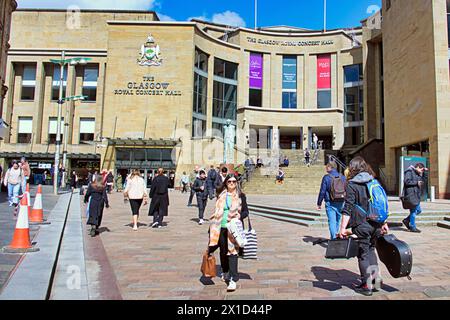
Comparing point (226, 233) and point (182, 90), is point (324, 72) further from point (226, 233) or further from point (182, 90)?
point (226, 233)

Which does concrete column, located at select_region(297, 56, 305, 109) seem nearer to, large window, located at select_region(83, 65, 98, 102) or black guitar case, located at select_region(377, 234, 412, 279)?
large window, located at select_region(83, 65, 98, 102)

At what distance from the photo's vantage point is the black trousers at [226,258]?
485 centimetres

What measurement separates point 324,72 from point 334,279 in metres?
43.2

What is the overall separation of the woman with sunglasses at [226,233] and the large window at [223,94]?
39.2m

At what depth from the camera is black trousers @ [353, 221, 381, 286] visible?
15.2ft

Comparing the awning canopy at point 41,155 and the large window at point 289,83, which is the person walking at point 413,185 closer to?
the large window at point 289,83

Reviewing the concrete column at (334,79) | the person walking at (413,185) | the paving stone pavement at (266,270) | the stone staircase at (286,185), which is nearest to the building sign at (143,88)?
the stone staircase at (286,185)

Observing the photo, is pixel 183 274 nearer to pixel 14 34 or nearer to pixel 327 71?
pixel 327 71

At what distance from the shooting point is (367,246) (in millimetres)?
4652

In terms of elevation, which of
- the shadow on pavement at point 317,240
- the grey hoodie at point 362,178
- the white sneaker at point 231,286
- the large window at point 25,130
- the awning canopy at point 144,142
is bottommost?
the white sneaker at point 231,286

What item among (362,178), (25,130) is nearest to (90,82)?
(25,130)

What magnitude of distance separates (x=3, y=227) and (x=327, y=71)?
42.3 meters

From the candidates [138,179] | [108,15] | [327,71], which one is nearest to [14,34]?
[108,15]

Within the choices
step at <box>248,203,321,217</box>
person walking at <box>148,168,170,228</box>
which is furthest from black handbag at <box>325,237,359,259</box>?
step at <box>248,203,321,217</box>
